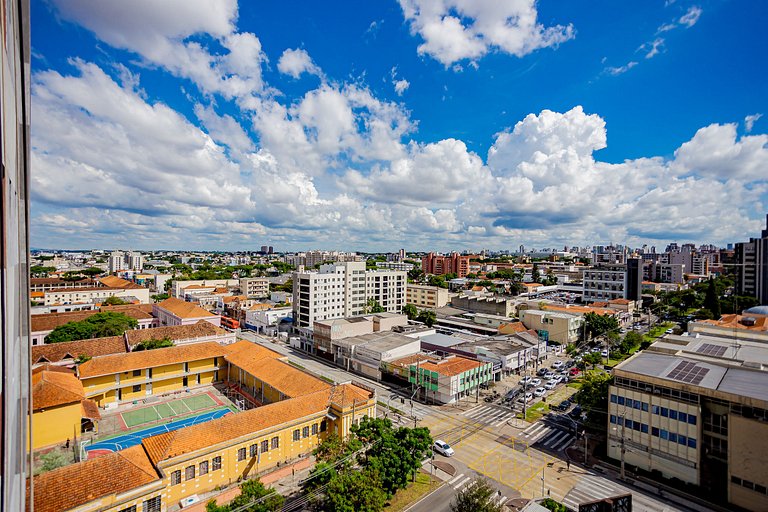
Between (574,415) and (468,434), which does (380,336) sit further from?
(574,415)

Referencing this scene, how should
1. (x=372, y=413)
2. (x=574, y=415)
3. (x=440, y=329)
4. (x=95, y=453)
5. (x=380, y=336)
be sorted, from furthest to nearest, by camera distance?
(x=440, y=329)
(x=380, y=336)
(x=574, y=415)
(x=372, y=413)
(x=95, y=453)

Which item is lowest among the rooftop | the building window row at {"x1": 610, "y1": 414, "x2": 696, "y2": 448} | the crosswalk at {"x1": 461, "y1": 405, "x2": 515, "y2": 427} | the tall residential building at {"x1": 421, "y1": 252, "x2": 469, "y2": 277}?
the crosswalk at {"x1": 461, "y1": 405, "x2": 515, "y2": 427}

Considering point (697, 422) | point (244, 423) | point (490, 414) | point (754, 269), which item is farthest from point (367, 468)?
point (754, 269)

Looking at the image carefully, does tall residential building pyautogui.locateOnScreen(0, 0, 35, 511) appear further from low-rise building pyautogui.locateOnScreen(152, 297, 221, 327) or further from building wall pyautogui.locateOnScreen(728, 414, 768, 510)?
low-rise building pyautogui.locateOnScreen(152, 297, 221, 327)

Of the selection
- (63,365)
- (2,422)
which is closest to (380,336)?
(63,365)

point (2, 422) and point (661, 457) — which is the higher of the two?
point (2, 422)

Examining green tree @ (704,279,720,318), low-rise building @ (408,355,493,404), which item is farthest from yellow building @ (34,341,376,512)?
green tree @ (704,279,720,318)

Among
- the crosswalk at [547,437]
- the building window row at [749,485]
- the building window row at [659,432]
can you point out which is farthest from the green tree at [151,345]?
the building window row at [749,485]
